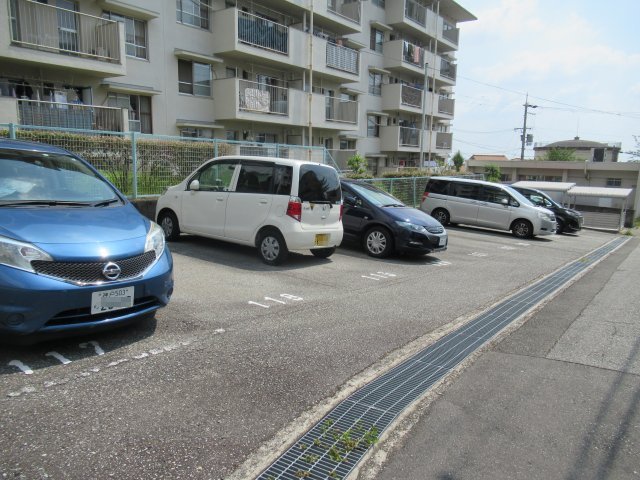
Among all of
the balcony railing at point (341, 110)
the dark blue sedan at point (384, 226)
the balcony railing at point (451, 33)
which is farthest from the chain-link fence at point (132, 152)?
the balcony railing at point (451, 33)

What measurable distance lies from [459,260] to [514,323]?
15.3 feet

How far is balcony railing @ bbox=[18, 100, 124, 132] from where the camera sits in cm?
1268

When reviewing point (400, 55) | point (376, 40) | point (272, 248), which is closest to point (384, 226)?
point (272, 248)

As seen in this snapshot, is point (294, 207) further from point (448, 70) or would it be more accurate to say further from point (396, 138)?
point (448, 70)

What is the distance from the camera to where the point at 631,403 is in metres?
3.68

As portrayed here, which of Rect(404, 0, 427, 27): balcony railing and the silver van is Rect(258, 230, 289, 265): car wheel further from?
Rect(404, 0, 427, 27): balcony railing

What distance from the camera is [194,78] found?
60.3ft

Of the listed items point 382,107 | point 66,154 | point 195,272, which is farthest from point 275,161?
point 382,107

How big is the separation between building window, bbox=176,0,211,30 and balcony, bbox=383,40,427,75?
14.6m

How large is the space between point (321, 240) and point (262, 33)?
14.6 metres

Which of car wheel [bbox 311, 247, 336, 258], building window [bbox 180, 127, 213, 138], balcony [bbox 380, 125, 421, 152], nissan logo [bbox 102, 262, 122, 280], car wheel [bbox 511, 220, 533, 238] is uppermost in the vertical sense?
balcony [bbox 380, 125, 421, 152]

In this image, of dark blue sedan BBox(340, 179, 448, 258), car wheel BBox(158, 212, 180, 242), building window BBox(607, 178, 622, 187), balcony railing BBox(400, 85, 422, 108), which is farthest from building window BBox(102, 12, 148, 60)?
building window BBox(607, 178, 622, 187)

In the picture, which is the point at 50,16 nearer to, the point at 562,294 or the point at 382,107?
the point at 562,294

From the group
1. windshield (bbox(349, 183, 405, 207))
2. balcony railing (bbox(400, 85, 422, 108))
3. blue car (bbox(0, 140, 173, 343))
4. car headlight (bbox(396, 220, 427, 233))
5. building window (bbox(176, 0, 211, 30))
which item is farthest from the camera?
balcony railing (bbox(400, 85, 422, 108))
